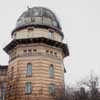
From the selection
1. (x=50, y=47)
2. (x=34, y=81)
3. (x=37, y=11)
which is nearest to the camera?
(x=34, y=81)

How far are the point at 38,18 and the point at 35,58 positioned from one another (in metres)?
6.77

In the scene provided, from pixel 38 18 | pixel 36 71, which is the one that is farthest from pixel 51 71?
pixel 38 18

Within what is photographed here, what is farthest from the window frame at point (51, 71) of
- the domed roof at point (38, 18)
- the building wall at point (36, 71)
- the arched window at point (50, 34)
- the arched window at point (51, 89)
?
the domed roof at point (38, 18)

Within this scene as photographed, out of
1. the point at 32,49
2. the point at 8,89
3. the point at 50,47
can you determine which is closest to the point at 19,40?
the point at 32,49

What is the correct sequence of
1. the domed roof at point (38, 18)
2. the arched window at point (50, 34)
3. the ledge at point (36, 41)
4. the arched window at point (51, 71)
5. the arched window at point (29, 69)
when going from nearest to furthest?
the arched window at point (29, 69) < the arched window at point (51, 71) < the ledge at point (36, 41) < the arched window at point (50, 34) < the domed roof at point (38, 18)

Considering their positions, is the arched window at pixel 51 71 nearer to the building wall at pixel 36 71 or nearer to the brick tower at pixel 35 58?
the brick tower at pixel 35 58

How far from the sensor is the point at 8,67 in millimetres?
37875

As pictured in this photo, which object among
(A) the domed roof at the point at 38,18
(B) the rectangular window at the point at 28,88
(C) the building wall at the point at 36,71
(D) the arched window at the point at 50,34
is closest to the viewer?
(C) the building wall at the point at 36,71

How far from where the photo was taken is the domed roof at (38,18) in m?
37.6

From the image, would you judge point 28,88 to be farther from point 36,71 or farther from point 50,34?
point 50,34

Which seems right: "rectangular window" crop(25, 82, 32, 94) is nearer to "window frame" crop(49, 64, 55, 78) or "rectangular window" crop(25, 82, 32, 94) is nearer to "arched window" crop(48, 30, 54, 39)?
"window frame" crop(49, 64, 55, 78)

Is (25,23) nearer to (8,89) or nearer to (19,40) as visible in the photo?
(19,40)

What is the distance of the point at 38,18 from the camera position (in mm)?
37781

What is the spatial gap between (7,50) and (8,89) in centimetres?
635
